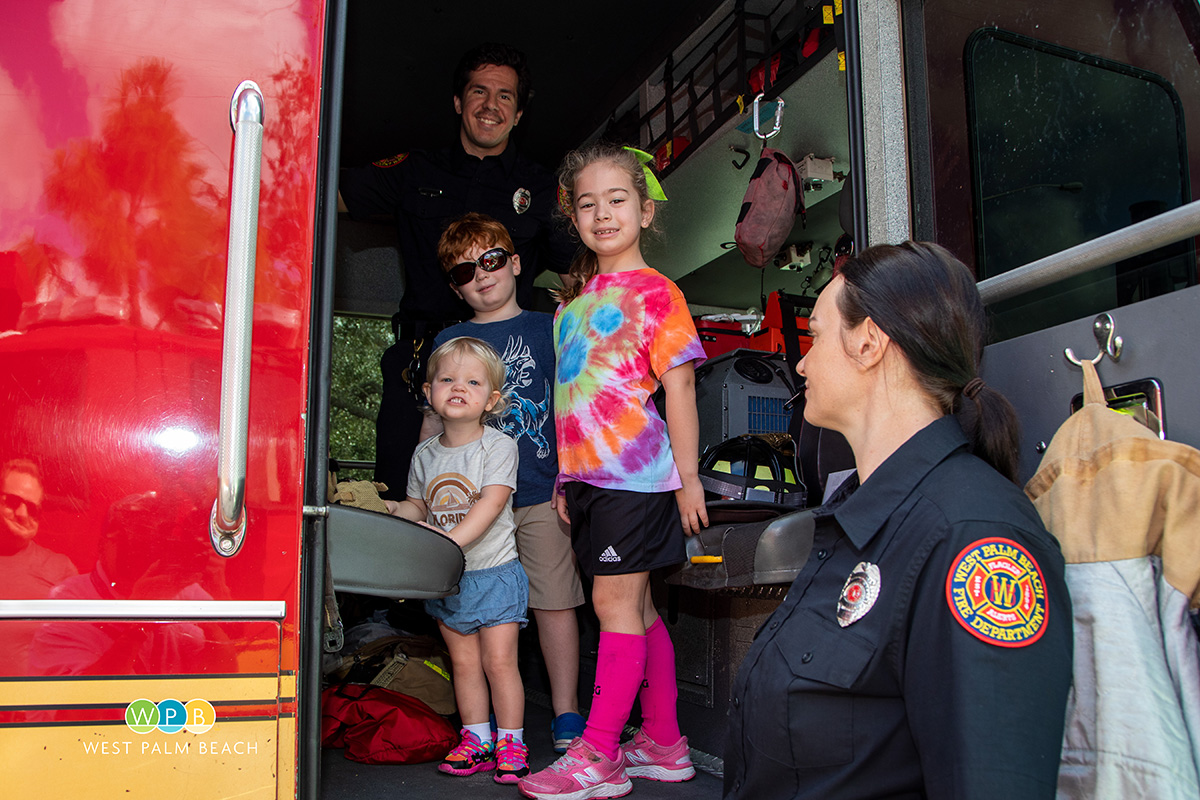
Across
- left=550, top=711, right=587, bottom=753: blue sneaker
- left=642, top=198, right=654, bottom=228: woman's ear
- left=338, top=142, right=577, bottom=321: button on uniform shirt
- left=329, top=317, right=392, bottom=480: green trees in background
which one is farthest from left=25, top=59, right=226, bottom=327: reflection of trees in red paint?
left=329, top=317, right=392, bottom=480: green trees in background

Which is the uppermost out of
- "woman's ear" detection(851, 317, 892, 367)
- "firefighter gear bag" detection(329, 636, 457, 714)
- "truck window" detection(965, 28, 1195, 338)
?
"truck window" detection(965, 28, 1195, 338)

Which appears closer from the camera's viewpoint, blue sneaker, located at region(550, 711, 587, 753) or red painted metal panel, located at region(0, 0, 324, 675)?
red painted metal panel, located at region(0, 0, 324, 675)

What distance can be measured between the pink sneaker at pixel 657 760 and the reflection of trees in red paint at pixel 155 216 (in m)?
1.51

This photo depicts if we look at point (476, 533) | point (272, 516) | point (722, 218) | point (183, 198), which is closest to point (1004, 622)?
point (272, 516)

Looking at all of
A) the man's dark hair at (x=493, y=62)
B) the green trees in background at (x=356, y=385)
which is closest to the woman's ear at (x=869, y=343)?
the man's dark hair at (x=493, y=62)

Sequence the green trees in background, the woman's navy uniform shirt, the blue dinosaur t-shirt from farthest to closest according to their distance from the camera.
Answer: the green trees in background → the blue dinosaur t-shirt → the woman's navy uniform shirt

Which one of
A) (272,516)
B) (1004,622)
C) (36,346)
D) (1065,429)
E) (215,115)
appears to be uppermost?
(215,115)

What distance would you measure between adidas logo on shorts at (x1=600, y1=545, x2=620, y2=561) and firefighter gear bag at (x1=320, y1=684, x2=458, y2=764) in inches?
26.2

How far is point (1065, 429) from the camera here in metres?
1.32

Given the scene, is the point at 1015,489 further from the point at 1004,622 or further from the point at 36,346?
the point at 36,346

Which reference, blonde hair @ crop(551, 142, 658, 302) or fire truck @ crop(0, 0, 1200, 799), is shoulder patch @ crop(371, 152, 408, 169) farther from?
fire truck @ crop(0, 0, 1200, 799)

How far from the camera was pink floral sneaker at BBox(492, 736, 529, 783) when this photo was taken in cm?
220

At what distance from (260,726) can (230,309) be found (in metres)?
0.55

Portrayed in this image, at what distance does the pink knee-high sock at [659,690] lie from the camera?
2355 millimetres
